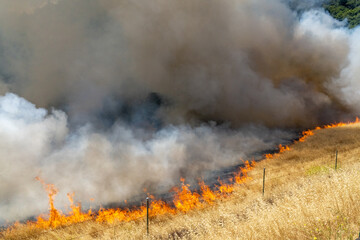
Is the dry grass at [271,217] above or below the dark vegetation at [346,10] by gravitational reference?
below

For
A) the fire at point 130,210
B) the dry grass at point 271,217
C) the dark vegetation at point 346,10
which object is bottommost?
the dry grass at point 271,217

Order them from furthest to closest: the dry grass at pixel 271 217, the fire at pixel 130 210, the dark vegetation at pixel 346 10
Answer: the dark vegetation at pixel 346 10 → the fire at pixel 130 210 → the dry grass at pixel 271 217

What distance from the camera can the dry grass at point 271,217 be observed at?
434cm

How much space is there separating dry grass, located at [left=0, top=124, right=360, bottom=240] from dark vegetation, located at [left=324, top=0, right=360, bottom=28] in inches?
1574

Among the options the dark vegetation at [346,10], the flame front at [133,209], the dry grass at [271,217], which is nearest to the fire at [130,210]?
the flame front at [133,209]

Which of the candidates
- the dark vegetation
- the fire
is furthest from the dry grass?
the dark vegetation

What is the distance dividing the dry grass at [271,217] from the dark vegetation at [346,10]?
131 ft

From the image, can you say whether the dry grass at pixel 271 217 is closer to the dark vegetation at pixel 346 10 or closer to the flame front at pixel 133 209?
the flame front at pixel 133 209

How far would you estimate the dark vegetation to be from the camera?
45.7m

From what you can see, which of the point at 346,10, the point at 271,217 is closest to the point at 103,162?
the point at 271,217

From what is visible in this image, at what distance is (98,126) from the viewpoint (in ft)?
75.3

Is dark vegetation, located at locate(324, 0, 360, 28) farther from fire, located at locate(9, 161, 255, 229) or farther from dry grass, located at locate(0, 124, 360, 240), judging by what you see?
fire, located at locate(9, 161, 255, 229)

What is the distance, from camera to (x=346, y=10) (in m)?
49.4

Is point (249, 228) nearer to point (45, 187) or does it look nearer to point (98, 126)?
point (45, 187)
